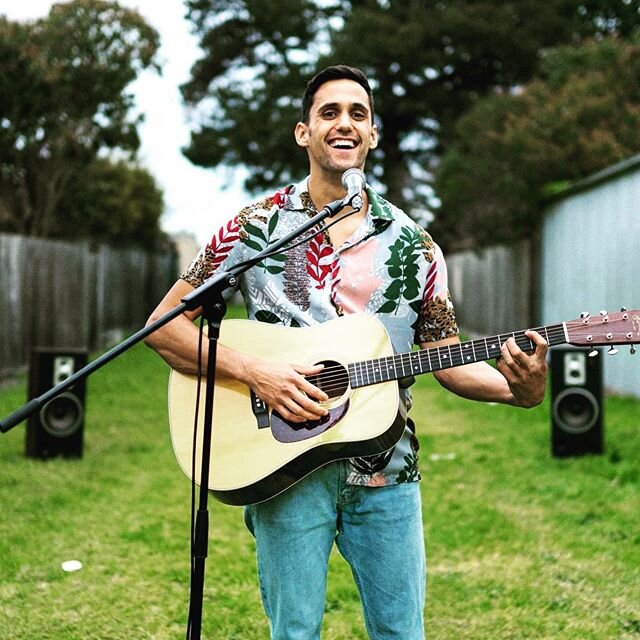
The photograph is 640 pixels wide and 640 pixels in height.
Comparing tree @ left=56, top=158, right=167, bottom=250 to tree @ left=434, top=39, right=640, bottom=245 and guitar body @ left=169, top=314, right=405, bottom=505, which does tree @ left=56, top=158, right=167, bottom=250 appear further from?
guitar body @ left=169, top=314, right=405, bottom=505

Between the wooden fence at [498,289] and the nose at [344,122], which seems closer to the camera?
the nose at [344,122]

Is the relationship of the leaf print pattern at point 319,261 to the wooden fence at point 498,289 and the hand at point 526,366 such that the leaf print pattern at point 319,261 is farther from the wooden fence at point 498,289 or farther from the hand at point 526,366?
the wooden fence at point 498,289

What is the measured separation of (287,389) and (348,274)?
1.22 ft

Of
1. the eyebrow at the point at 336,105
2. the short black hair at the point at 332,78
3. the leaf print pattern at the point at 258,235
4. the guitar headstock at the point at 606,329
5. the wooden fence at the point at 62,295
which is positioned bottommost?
the guitar headstock at the point at 606,329

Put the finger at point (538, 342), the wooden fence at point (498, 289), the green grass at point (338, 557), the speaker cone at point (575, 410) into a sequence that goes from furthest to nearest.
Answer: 1. the wooden fence at point (498, 289)
2. the speaker cone at point (575, 410)
3. the green grass at point (338, 557)
4. the finger at point (538, 342)

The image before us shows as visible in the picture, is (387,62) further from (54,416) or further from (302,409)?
(302,409)

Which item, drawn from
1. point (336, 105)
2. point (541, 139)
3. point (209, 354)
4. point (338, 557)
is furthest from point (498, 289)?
point (209, 354)

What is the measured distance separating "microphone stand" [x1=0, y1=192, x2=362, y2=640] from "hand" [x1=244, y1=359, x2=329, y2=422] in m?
0.21

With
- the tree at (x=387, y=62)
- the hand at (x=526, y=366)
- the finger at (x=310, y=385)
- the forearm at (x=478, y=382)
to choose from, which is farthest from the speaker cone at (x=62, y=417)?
the tree at (x=387, y=62)

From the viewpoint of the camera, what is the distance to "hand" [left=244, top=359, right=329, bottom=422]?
2.63 metres

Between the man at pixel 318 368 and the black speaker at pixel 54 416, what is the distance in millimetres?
4897

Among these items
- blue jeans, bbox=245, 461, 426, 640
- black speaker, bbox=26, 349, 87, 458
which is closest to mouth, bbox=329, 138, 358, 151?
blue jeans, bbox=245, 461, 426, 640

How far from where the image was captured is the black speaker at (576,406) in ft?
24.0

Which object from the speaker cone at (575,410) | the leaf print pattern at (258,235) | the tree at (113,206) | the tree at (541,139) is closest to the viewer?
the leaf print pattern at (258,235)
